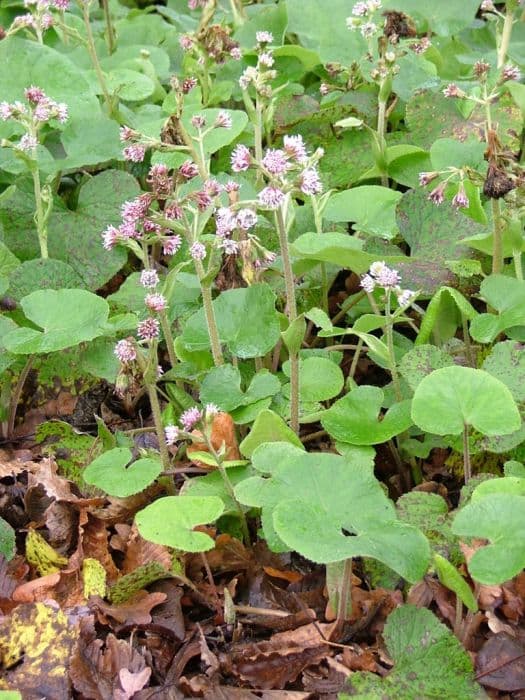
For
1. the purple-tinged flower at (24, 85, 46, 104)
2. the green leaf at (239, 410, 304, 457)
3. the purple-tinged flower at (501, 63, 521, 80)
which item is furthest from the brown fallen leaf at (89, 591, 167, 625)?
the purple-tinged flower at (501, 63, 521, 80)

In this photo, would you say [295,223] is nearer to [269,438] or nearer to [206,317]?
[206,317]

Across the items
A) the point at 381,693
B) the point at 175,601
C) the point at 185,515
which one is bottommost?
the point at 175,601

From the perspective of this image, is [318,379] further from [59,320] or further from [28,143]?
[28,143]

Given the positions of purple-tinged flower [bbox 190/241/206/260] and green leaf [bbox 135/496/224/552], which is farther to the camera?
purple-tinged flower [bbox 190/241/206/260]

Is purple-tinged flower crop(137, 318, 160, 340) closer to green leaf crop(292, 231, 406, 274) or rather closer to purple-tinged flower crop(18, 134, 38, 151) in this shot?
green leaf crop(292, 231, 406, 274)

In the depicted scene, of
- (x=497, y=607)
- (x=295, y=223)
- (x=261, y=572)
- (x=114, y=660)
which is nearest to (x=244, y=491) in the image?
(x=261, y=572)
